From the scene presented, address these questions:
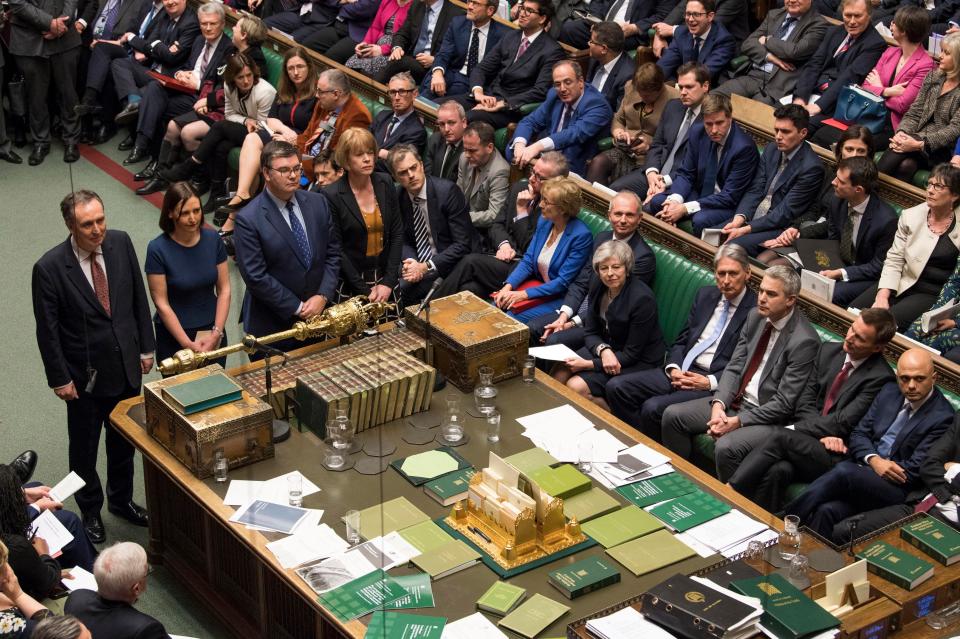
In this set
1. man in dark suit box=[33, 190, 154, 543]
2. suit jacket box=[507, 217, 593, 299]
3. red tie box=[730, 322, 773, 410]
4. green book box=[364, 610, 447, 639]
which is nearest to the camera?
green book box=[364, 610, 447, 639]

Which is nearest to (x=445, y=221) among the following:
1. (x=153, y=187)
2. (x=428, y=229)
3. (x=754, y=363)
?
(x=428, y=229)

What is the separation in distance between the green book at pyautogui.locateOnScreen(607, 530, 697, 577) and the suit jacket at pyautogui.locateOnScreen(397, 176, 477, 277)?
8.91 feet

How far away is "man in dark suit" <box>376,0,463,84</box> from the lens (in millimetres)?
9219

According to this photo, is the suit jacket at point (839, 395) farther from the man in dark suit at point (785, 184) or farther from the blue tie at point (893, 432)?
the man in dark suit at point (785, 184)

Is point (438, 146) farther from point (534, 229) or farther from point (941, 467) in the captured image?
point (941, 467)

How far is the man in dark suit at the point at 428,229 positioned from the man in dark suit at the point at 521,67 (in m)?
1.39

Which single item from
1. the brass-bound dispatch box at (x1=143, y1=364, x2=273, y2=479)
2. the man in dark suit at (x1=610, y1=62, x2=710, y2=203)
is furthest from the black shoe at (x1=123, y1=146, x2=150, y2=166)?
the brass-bound dispatch box at (x1=143, y1=364, x2=273, y2=479)

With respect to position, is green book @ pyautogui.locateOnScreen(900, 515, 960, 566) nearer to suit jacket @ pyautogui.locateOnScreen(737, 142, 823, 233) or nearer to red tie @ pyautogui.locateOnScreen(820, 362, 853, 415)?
red tie @ pyautogui.locateOnScreen(820, 362, 853, 415)

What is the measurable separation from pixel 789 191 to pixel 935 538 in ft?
8.80

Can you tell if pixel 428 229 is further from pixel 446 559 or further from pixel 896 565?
pixel 896 565

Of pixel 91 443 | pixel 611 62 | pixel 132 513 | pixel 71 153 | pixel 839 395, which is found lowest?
pixel 132 513

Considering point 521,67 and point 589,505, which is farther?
point 521,67

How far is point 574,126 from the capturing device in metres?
7.86

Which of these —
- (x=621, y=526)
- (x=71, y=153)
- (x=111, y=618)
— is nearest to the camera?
(x=111, y=618)
